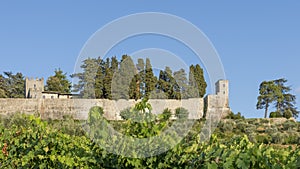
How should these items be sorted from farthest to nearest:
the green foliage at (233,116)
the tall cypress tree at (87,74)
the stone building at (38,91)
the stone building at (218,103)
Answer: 1. the stone building at (38,91)
2. the green foliage at (233,116)
3. the stone building at (218,103)
4. the tall cypress tree at (87,74)

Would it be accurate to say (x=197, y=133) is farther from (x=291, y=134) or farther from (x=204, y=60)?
(x=291, y=134)

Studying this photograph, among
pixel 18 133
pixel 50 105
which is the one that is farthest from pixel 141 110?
pixel 50 105

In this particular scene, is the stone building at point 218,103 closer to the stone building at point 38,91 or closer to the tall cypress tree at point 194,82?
the stone building at point 38,91

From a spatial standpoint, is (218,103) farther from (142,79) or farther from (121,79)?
(121,79)

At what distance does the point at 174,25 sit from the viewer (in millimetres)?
3701

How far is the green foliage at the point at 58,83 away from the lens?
43406mm

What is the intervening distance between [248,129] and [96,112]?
81.0ft

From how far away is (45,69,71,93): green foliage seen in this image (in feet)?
142

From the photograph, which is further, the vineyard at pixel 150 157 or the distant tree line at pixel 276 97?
the distant tree line at pixel 276 97

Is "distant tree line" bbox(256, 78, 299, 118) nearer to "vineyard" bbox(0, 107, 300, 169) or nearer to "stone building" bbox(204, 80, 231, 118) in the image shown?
"stone building" bbox(204, 80, 231, 118)

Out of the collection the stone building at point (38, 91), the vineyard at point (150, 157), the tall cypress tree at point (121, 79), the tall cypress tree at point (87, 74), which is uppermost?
the stone building at point (38, 91)

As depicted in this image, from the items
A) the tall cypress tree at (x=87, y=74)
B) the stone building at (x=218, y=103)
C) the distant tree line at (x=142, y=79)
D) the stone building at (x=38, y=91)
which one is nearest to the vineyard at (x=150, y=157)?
the distant tree line at (x=142, y=79)

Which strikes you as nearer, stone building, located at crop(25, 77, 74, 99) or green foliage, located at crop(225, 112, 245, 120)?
green foliage, located at crop(225, 112, 245, 120)

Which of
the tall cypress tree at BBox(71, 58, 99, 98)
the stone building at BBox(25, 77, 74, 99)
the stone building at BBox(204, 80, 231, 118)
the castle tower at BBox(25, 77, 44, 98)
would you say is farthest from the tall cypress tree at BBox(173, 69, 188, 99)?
the castle tower at BBox(25, 77, 44, 98)
